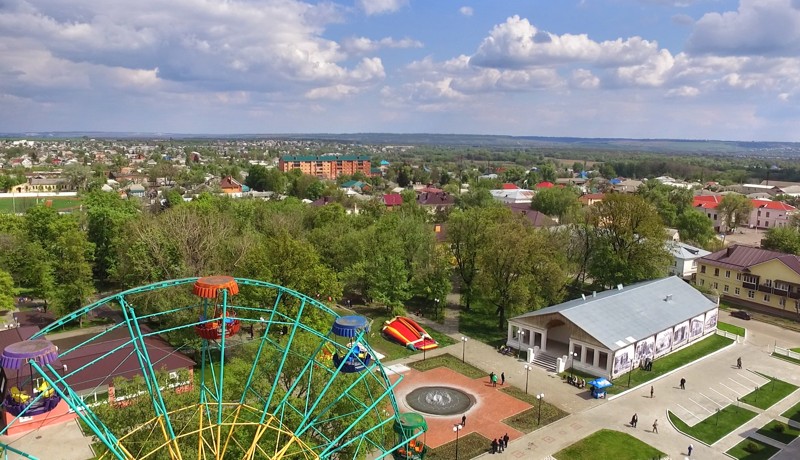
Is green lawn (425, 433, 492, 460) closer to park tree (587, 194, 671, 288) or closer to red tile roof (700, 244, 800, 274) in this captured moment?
park tree (587, 194, 671, 288)

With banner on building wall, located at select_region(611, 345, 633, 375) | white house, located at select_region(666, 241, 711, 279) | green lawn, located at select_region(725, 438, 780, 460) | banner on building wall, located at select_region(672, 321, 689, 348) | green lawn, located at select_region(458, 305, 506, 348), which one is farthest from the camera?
white house, located at select_region(666, 241, 711, 279)

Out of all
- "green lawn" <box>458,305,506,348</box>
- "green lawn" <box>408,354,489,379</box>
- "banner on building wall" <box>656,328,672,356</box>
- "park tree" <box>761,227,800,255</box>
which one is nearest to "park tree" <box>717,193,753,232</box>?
"park tree" <box>761,227,800,255</box>

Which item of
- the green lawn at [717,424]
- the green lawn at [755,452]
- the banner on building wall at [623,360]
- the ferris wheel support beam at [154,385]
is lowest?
the green lawn at [717,424]

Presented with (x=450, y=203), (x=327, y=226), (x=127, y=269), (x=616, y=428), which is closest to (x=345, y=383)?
(x=616, y=428)

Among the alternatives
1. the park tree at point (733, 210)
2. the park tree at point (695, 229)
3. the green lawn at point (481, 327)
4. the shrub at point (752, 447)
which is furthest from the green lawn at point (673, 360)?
the park tree at point (733, 210)

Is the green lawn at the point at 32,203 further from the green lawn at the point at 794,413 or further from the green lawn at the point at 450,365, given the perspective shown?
the green lawn at the point at 794,413

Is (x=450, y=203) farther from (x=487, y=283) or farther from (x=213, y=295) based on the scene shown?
(x=213, y=295)

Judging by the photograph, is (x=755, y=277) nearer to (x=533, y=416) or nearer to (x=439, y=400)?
(x=533, y=416)
